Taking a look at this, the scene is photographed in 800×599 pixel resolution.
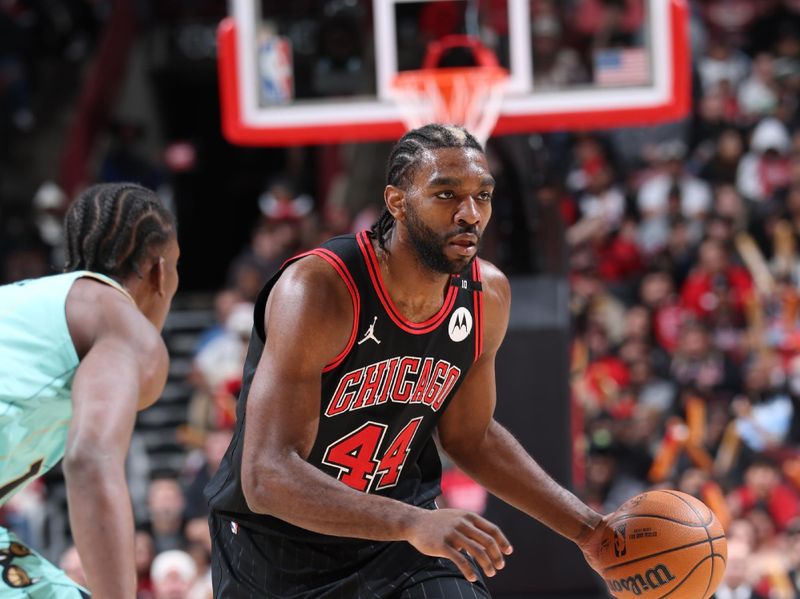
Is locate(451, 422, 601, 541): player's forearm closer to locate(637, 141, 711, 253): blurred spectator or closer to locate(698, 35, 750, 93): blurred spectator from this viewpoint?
locate(637, 141, 711, 253): blurred spectator

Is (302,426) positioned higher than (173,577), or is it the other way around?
(302,426)

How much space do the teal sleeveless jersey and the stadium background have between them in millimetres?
4602

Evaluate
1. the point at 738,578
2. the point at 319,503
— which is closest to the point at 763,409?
the point at 738,578

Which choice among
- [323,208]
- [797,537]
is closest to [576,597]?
[797,537]

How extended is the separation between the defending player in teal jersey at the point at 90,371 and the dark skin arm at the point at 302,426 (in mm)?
285

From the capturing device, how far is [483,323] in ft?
12.0

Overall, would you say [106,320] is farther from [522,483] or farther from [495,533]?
[522,483]

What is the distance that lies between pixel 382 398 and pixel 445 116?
4.53m

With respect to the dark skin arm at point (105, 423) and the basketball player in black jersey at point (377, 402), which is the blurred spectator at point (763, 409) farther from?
the dark skin arm at point (105, 423)

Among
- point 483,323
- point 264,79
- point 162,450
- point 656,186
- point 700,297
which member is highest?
point 264,79

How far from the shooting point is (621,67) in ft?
26.2

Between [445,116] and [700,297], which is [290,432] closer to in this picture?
[445,116]

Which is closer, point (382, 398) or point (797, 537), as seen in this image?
point (382, 398)

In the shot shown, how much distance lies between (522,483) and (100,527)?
4.78 feet
